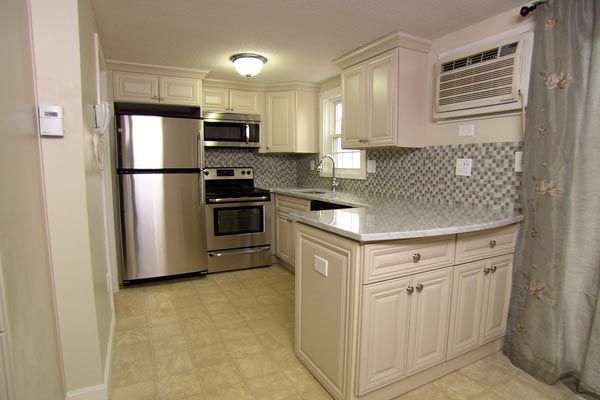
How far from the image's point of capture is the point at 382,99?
2695 mm

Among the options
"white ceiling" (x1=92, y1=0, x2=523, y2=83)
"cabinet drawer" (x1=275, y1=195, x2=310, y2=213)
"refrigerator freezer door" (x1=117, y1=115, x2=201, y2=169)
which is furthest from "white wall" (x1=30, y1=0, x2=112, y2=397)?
"cabinet drawer" (x1=275, y1=195, x2=310, y2=213)

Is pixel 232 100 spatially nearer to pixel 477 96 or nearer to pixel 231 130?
pixel 231 130

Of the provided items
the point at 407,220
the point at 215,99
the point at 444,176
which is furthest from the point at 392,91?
the point at 215,99

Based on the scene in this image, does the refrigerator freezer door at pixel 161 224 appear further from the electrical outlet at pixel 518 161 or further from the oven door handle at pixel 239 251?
the electrical outlet at pixel 518 161

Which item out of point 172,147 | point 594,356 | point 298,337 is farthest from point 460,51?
point 172,147

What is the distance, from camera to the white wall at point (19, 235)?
73 cm

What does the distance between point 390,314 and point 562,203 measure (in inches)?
45.6

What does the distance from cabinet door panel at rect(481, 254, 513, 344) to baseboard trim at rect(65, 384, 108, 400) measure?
2160 millimetres

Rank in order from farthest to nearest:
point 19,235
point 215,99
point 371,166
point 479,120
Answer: point 215,99
point 371,166
point 479,120
point 19,235

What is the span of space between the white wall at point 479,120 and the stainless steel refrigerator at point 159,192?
2.27 meters

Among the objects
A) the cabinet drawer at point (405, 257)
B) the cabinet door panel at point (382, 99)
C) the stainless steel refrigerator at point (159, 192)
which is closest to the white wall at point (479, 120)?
the cabinet door panel at point (382, 99)

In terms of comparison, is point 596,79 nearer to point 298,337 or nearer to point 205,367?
point 298,337

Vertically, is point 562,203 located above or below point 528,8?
below

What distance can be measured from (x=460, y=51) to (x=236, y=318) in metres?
2.69
